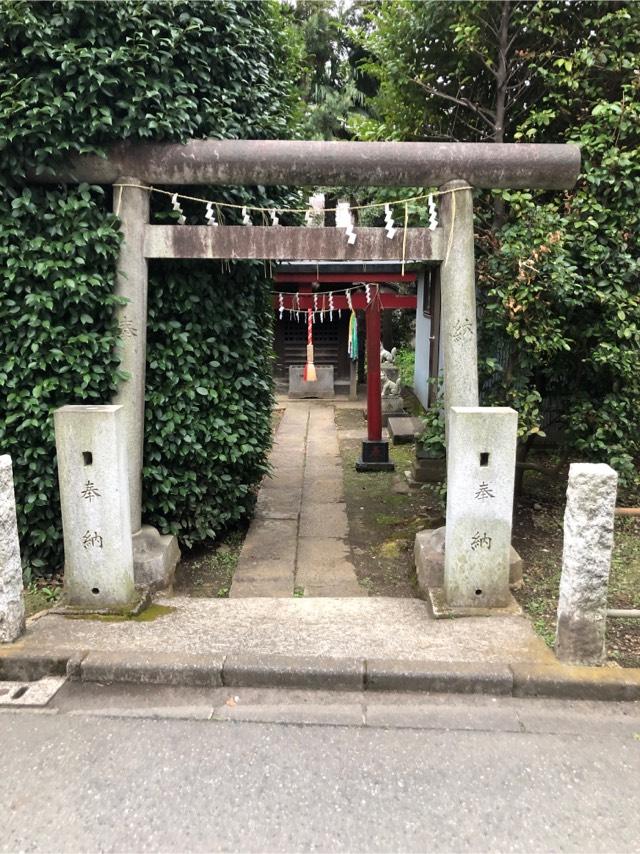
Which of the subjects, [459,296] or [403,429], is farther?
[403,429]

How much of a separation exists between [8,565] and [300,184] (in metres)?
3.57

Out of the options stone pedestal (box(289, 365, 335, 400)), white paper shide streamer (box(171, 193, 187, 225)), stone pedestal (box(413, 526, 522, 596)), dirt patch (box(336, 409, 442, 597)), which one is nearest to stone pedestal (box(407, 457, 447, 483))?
dirt patch (box(336, 409, 442, 597))

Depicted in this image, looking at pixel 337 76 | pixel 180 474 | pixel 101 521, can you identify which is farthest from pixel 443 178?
pixel 337 76

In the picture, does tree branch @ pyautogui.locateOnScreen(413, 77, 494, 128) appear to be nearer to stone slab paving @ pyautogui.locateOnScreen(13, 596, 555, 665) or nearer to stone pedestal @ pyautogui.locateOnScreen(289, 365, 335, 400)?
stone slab paving @ pyautogui.locateOnScreen(13, 596, 555, 665)

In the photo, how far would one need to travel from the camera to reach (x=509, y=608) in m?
4.42

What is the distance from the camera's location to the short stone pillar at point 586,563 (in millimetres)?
3564

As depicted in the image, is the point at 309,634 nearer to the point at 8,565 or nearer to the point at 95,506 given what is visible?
the point at 95,506

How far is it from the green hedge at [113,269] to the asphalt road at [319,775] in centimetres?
213

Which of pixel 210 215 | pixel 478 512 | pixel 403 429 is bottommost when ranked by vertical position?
pixel 403 429

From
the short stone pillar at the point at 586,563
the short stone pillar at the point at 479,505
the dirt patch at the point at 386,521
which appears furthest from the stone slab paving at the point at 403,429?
the short stone pillar at the point at 586,563

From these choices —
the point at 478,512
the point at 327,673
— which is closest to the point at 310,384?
the point at 478,512

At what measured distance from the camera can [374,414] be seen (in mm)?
9711

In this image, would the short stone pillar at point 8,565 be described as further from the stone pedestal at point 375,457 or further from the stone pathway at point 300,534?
A: the stone pedestal at point 375,457

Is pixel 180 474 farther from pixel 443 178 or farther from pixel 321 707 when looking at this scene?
pixel 443 178
